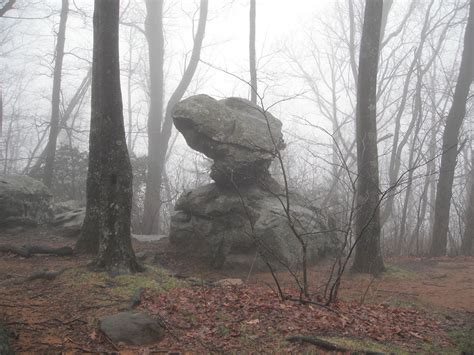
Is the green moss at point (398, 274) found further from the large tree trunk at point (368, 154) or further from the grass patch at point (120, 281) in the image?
the grass patch at point (120, 281)

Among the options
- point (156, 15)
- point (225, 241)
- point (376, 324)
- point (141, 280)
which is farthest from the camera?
point (156, 15)

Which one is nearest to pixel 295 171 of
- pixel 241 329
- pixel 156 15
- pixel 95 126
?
pixel 156 15

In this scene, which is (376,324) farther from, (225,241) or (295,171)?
(295,171)

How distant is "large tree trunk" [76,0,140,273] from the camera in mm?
5602

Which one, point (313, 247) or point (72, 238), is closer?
point (313, 247)

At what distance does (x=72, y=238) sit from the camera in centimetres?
983

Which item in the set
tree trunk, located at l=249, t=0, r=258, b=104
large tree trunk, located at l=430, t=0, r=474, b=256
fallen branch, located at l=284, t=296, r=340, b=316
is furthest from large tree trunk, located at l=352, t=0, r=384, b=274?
tree trunk, located at l=249, t=0, r=258, b=104

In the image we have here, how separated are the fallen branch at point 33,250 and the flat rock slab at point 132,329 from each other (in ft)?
12.1

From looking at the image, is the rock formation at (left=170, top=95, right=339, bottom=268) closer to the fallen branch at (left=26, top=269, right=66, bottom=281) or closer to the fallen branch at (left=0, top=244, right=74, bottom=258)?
the fallen branch at (left=0, top=244, right=74, bottom=258)

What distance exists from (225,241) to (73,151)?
8.72m

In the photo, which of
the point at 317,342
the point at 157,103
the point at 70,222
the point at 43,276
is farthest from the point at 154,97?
the point at 317,342

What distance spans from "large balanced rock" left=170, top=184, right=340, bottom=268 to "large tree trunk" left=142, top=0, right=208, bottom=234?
3865 mm

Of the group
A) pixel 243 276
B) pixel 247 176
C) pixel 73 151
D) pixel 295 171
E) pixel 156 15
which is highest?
pixel 156 15

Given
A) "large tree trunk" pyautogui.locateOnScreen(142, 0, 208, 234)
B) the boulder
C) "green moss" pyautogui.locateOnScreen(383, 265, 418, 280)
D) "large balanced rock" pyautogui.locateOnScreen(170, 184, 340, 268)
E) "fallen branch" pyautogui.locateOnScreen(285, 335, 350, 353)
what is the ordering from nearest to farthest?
"fallen branch" pyautogui.locateOnScreen(285, 335, 350, 353) < "green moss" pyautogui.locateOnScreen(383, 265, 418, 280) < "large balanced rock" pyautogui.locateOnScreen(170, 184, 340, 268) < the boulder < "large tree trunk" pyautogui.locateOnScreen(142, 0, 208, 234)
